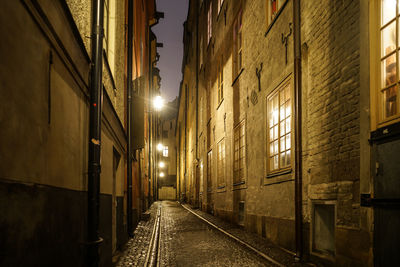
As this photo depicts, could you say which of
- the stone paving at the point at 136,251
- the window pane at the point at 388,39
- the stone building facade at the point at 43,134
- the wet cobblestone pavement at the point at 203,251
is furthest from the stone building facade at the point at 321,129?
the stone building facade at the point at 43,134

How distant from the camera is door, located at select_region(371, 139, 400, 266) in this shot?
385cm

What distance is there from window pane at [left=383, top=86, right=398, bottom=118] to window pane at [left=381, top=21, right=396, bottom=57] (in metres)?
0.49

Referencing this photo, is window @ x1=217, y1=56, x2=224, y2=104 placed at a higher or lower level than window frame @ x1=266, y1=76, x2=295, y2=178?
higher

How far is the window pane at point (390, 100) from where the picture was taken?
3.99m

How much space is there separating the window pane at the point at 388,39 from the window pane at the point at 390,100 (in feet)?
1.60

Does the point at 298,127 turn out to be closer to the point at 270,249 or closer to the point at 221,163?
the point at 270,249

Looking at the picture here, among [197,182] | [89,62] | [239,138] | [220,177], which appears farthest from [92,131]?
[197,182]

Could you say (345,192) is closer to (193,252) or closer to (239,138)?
(193,252)

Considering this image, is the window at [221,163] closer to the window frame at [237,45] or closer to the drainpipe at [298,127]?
the window frame at [237,45]

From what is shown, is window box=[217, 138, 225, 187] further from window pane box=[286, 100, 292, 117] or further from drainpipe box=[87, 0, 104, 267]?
drainpipe box=[87, 0, 104, 267]

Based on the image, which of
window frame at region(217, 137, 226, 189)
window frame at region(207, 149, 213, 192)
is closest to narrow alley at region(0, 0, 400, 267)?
window frame at region(217, 137, 226, 189)

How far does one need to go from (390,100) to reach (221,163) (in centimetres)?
1102

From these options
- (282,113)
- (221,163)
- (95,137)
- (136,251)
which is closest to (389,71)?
(282,113)

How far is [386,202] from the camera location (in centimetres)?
402
